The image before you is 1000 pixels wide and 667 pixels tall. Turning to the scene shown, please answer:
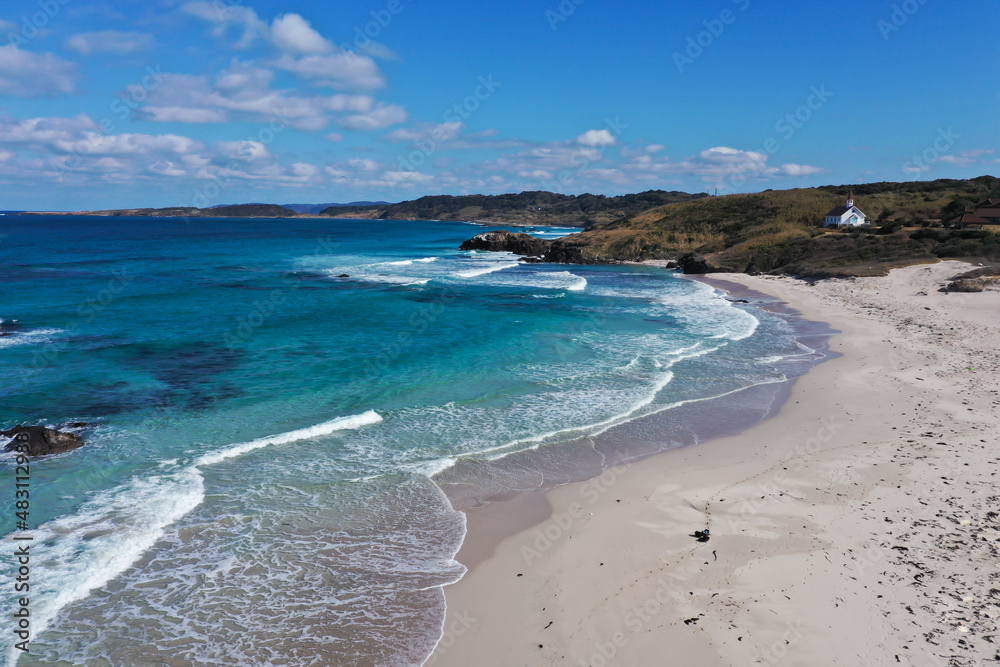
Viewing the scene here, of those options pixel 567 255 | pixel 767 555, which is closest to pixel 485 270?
pixel 567 255

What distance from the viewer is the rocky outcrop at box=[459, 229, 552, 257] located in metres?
70.8

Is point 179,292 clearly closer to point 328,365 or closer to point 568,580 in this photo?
point 328,365

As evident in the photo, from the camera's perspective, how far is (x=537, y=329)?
26.4 m

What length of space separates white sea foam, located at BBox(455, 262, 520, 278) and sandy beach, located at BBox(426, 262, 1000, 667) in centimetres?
3774

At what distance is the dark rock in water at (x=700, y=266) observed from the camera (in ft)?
170

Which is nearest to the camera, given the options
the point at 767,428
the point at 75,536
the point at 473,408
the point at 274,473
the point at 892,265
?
the point at 75,536

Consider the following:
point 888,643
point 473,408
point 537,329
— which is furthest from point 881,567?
point 537,329

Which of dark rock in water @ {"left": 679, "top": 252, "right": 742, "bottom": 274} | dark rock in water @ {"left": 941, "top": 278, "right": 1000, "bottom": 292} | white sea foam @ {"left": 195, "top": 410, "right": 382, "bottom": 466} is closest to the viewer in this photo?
white sea foam @ {"left": 195, "top": 410, "right": 382, "bottom": 466}

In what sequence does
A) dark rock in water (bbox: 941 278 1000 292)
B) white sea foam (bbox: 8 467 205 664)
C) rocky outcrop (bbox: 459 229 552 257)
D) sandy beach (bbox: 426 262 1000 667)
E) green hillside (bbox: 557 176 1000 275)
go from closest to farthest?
sandy beach (bbox: 426 262 1000 667), white sea foam (bbox: 8 467 205 664), dark rock in water (bbox: 941 278 1000 292), green hillside (bbox: 557 176 1000 275), rocky outcrop (bbox: 459 229 552 257)

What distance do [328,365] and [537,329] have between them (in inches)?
416

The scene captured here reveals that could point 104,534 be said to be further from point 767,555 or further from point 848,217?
point 848,217

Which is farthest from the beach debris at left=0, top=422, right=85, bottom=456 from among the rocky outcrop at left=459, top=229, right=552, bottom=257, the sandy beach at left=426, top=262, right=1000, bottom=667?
the rocky outcrop at left=459, top=229, right=552, bottom=257

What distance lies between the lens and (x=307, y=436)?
43.9 feet

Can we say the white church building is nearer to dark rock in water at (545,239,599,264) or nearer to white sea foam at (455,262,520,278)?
dark rock in water at (545,239,599,264)
